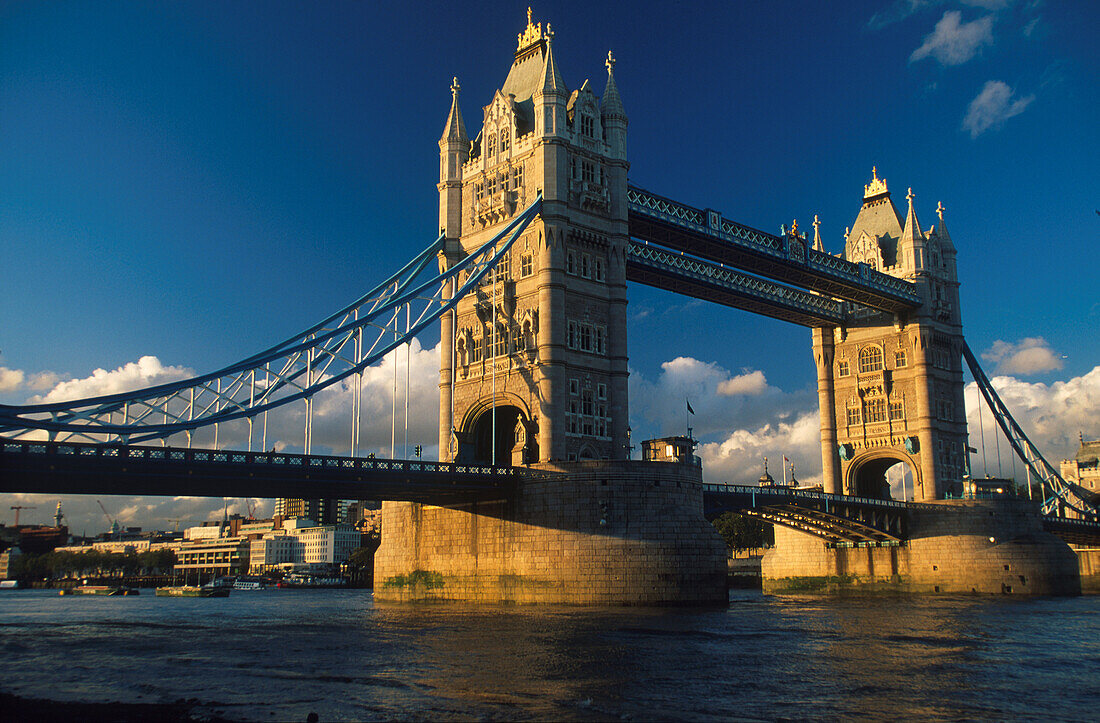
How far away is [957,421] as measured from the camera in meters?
105

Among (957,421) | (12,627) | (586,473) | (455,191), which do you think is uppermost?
(455,191)

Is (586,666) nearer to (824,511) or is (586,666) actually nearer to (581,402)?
(581,402)

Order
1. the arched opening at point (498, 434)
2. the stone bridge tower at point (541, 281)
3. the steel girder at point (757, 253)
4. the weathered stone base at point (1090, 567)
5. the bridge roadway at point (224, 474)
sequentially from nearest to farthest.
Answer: the bridge roadway at point (224, 474) < the stone bridge tower at point (541, 281) < the arched opening at point (498, 434) < the steel girder at point (757, 253) < the weathered stone base at point (1090, 567)

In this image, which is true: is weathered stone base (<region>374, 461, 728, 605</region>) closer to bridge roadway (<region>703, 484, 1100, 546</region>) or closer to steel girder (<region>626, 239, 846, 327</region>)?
bridge roadway (<region>703, 484, 1100, 546</region>)

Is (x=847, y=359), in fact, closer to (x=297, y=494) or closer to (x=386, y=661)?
(x=297, y=494)

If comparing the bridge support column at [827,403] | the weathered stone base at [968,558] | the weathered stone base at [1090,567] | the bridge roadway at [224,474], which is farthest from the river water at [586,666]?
the weathered stone base at [1090,567]

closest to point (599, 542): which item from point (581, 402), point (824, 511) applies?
point (581, 402)

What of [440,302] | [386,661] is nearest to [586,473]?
[440,302]

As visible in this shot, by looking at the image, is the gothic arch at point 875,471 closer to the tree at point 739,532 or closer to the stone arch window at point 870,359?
the stone arch window at point 870,359

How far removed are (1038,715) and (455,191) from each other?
61487 mm

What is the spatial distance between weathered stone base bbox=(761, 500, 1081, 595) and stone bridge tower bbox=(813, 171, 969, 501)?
577 centimetres

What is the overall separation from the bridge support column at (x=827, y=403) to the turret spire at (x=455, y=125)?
163 feet

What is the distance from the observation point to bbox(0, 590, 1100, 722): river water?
26984 millimetres

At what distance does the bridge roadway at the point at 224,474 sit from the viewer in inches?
1930
